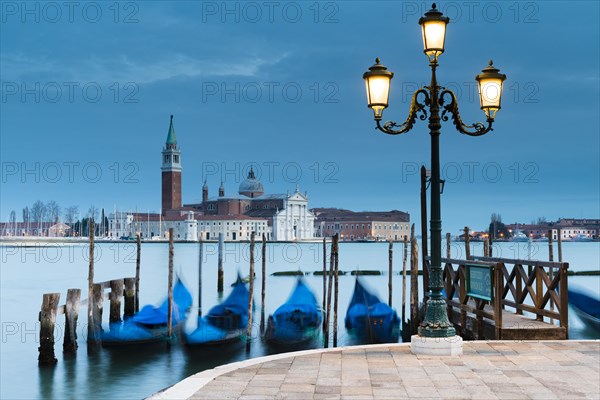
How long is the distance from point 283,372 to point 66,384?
6.22m

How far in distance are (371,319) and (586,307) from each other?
A: 4.29 m

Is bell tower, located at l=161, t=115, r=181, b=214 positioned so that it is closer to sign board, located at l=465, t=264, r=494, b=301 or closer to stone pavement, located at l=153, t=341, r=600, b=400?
sign board, located at l=465, t=264, r=494, b=301

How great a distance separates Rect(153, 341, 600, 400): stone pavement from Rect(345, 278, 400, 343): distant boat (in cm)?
736

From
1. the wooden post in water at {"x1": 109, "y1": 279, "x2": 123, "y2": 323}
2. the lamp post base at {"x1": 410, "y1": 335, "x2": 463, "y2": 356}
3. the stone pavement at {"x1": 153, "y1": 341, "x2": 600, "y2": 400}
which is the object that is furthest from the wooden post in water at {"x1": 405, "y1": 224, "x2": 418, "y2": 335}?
the lamp post base at {"x1": 410, "y1": 335, "x2": 463, "y2": 356}

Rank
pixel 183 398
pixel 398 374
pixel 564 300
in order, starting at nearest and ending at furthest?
pixel 183 398 < pixel 398 374 < pixel 564 300

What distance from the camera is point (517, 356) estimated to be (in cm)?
692

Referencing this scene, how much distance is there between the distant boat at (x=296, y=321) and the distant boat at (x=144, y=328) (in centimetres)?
188

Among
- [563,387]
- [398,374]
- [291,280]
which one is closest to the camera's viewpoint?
[563,387]

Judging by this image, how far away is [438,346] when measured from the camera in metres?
6.97

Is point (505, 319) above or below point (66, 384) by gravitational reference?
above

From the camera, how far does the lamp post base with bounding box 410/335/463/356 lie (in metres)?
6.96

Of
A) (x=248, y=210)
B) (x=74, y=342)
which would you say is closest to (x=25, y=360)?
(x=74, y=342)

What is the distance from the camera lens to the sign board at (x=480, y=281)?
28.6ft

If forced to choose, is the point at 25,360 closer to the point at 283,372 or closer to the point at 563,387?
the point at 283,372
